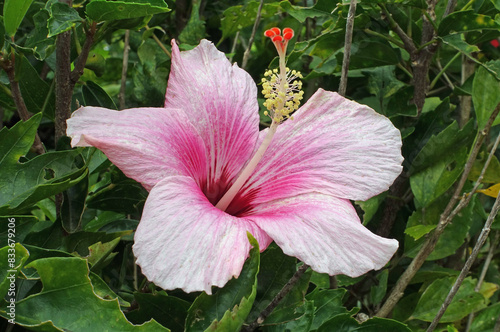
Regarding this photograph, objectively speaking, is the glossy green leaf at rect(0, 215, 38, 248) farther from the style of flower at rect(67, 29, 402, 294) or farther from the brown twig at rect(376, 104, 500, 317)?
the brown twig at rect(376, 104, 500, 317)

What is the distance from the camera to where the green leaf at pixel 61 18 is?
3.62 feet

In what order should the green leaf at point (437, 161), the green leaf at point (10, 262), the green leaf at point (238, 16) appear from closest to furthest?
the green leaf at point (10, 262) < the green leaf at point (437, 161) < the green leaf at point (238, 16)

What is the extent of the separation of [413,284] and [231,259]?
35.1 inches

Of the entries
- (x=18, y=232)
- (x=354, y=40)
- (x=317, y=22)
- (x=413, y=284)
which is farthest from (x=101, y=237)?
(x=317, y=22)

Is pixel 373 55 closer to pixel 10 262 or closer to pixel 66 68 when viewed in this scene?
pixel 66 68

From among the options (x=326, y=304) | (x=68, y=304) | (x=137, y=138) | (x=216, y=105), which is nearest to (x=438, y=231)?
(x=326, y=304)

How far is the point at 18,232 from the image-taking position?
1.10 metres

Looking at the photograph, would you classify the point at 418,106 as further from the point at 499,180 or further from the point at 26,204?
the point at 26,204

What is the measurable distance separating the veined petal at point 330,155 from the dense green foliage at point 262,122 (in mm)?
144

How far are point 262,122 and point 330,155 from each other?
1.73 feet

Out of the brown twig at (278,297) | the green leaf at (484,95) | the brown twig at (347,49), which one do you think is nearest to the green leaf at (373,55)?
the green leaf at (484,95)

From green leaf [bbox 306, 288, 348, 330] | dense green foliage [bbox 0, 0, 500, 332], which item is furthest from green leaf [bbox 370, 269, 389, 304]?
green leaf [bbox 306, 288, 348, 330]

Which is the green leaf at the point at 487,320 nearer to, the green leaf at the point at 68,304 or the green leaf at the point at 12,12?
the green leaf at the point at 68,304

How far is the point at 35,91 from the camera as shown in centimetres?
142
